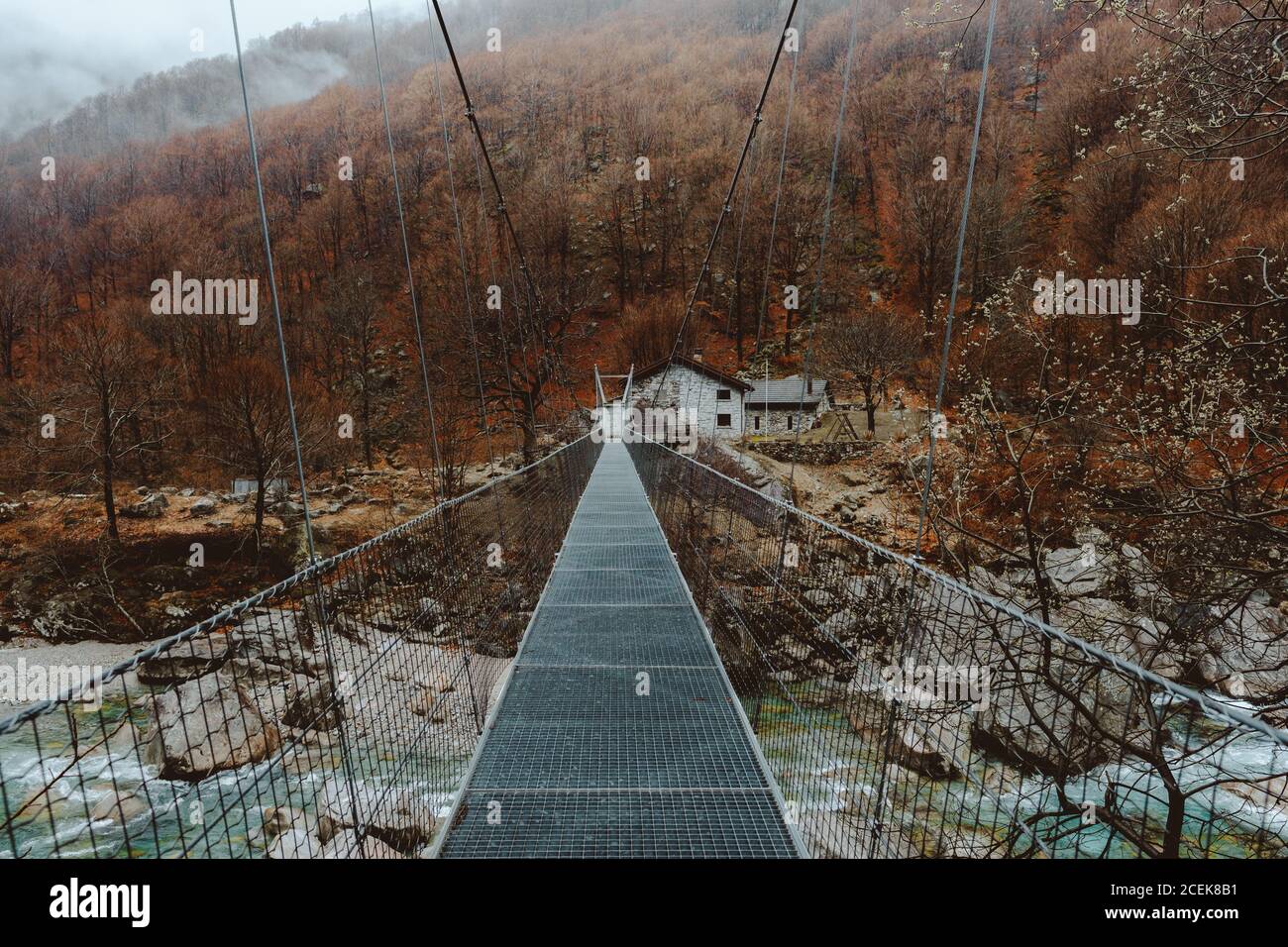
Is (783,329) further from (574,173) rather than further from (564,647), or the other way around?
(564,647)

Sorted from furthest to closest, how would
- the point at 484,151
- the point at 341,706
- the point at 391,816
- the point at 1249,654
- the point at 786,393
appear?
the point at 786,393 < the point at 484,151 < the point at 1249,654 < the point at 391,816 < the point at 341,706

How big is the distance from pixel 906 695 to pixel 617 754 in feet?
4.06

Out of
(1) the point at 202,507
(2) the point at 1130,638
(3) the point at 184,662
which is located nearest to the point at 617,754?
(2) the point at 1130,638

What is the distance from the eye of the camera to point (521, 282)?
2742cm

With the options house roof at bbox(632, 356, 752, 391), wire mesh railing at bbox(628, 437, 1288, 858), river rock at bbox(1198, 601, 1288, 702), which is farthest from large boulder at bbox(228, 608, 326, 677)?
house roof at bbox(632, 356, 752, 391)

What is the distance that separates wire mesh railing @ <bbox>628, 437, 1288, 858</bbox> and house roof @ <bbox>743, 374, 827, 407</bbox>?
61.8 feet

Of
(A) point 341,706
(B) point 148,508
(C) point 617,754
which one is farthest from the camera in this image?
(B) point 148,508

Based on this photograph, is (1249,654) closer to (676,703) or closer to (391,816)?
(676,703)

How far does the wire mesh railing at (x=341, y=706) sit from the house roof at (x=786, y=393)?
15.6 metres

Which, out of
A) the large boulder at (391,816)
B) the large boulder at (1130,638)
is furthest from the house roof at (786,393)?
the large boulder at (391,816)

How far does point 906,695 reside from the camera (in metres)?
2.14

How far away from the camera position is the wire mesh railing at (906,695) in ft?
5.93
